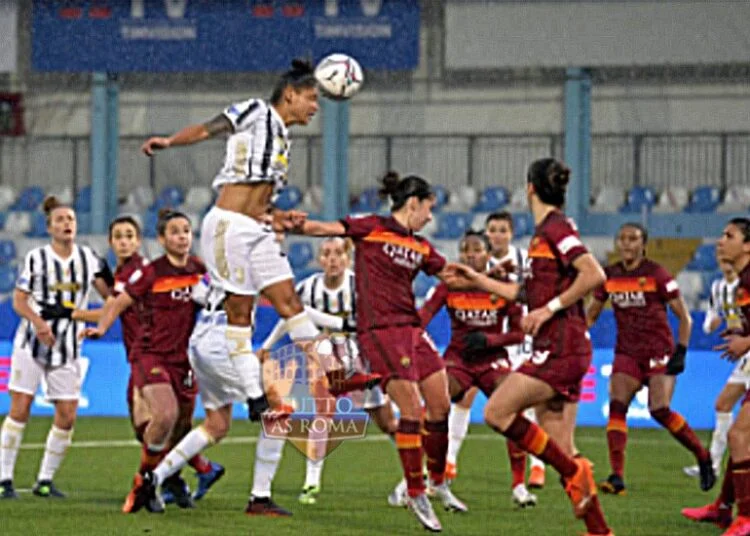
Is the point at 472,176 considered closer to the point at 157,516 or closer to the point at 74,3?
the point at 74,3

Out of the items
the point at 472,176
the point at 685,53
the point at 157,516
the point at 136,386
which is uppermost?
the point at 685,53

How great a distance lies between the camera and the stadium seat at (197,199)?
2756 centimetres

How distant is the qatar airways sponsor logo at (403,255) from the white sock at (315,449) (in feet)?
4.30

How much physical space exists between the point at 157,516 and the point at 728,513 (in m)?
3.42

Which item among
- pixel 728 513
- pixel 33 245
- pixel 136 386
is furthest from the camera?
pixel 33 245

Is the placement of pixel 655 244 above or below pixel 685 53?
below

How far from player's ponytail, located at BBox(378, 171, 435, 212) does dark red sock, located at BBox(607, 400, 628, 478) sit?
3.14 meters

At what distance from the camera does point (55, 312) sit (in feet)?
37.3

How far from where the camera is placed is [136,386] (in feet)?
34.5

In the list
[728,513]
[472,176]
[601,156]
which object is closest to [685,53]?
[601,156]

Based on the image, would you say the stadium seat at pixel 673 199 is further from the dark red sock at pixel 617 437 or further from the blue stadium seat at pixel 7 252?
the dark red sock at pixel 617 437

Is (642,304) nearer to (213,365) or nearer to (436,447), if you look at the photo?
(436,447)

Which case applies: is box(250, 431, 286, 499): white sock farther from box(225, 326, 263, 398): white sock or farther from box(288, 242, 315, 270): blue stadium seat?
box(288, 242, 315, 270): blue stadium seat

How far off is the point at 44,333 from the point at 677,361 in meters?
4.82
